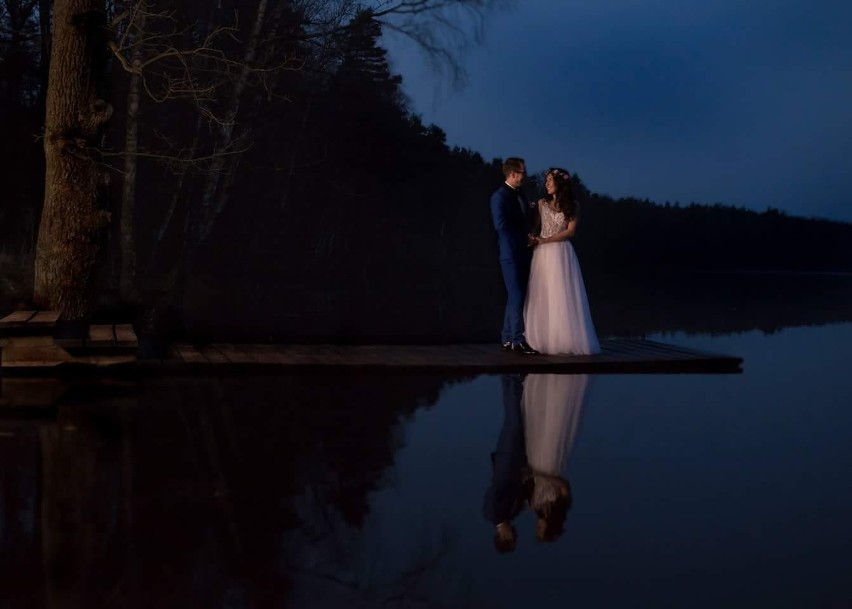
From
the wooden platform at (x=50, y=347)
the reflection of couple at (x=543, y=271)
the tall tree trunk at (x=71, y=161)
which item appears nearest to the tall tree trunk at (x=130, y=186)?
the tall tree trunk at (x=71, y=161)

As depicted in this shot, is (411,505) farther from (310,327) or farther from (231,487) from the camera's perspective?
(310,327)

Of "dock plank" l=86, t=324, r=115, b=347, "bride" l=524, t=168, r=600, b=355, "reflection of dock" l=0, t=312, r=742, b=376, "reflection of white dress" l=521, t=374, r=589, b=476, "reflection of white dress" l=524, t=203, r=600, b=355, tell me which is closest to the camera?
"reflection of white dress" l=521, t=374, r=589, b=476

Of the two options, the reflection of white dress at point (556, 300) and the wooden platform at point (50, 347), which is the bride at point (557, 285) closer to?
the reflection of white dress at point (556, 300)

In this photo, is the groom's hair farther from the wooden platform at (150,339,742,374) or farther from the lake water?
the lake water

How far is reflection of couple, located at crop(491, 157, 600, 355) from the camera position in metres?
12.8

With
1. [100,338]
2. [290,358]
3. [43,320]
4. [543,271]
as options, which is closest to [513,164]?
[543,271]

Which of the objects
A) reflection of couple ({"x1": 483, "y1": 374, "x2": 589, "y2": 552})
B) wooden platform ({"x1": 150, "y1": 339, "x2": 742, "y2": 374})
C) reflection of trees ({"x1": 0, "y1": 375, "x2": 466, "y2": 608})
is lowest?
reflection of trees ({"x1": 0, "y1": 375, "x2": 466, "y2": 608})

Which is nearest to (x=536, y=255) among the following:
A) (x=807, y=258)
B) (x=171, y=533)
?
(x=171, y=533)

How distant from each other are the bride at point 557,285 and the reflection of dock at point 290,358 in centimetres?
29

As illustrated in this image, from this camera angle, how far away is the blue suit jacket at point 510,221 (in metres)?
12.8

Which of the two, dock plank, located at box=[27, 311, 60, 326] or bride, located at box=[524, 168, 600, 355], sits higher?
bride, located at box=[524, 168, 600, 355]

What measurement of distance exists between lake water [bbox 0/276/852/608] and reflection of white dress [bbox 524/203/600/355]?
2592 mm

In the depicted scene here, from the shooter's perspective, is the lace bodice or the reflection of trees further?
the lace bodice

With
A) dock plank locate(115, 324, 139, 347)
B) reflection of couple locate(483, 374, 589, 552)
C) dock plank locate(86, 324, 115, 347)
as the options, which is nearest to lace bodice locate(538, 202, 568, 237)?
reflection of couple locate(483, 374, 589, 552)
